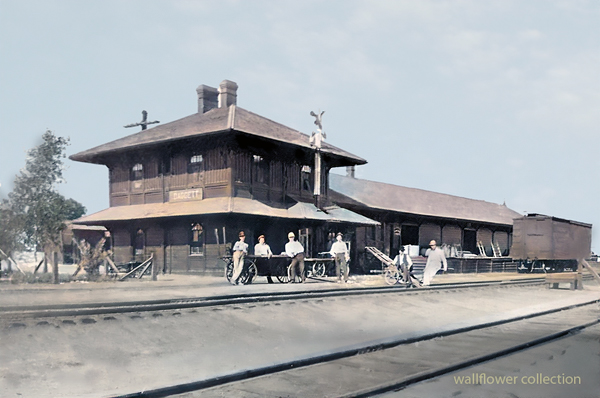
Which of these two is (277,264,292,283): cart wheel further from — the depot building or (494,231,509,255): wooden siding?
(494,231,509,255): wooden siding

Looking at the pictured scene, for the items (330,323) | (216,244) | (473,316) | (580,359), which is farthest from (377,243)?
(580,359)

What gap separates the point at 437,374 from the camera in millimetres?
7598

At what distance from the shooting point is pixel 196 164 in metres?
28.3

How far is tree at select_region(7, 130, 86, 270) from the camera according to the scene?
866 inches

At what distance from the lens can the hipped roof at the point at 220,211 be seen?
25.7 meters

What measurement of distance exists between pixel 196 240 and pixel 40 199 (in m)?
7.15

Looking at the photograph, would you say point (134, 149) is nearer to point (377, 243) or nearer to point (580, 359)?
point (377, 243)

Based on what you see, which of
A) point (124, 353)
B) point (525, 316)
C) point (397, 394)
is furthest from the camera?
point (525, 316)

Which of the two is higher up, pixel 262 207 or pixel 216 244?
pixel 262 207

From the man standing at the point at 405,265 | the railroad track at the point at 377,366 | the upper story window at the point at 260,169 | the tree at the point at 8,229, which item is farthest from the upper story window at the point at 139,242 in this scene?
the railroad track at the point at 377,366

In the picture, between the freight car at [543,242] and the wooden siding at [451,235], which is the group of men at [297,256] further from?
the wooden siding at [451,235]

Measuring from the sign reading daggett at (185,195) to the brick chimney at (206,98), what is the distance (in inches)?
227

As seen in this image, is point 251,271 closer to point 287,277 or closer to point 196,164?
point 287,277

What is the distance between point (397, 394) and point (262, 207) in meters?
20.4
